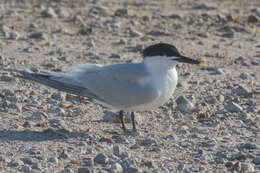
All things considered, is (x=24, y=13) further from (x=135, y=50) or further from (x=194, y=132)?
(x=194, y=132)

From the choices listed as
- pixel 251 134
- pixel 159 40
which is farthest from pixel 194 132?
pixel 159 40

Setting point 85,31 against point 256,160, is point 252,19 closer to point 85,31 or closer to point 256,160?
point 85,31

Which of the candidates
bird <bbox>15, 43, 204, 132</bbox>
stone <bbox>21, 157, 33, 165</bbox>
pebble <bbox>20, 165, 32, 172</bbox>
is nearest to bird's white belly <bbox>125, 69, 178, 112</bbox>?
bird <bbox>15, 43, 204, 132</bbox>

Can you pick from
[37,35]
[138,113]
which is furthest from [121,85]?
[37,35]

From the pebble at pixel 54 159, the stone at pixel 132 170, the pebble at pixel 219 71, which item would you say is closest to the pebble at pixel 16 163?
the pebble at pixel 54 159

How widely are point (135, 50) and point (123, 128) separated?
303cm

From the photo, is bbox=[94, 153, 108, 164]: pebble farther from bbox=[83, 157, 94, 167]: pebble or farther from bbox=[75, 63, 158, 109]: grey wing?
bbox=[75, 63, 158, 109]: grey wing

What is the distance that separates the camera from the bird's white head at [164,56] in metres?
5.05

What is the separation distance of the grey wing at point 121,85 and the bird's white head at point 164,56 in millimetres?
116

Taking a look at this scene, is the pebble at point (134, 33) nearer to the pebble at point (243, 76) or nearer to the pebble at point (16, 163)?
the pebble at point (243, 76)

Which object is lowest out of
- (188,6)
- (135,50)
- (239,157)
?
(239,157)

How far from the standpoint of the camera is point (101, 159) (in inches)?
172

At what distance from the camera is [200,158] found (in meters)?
4.56

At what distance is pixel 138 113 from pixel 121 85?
2.22ft
